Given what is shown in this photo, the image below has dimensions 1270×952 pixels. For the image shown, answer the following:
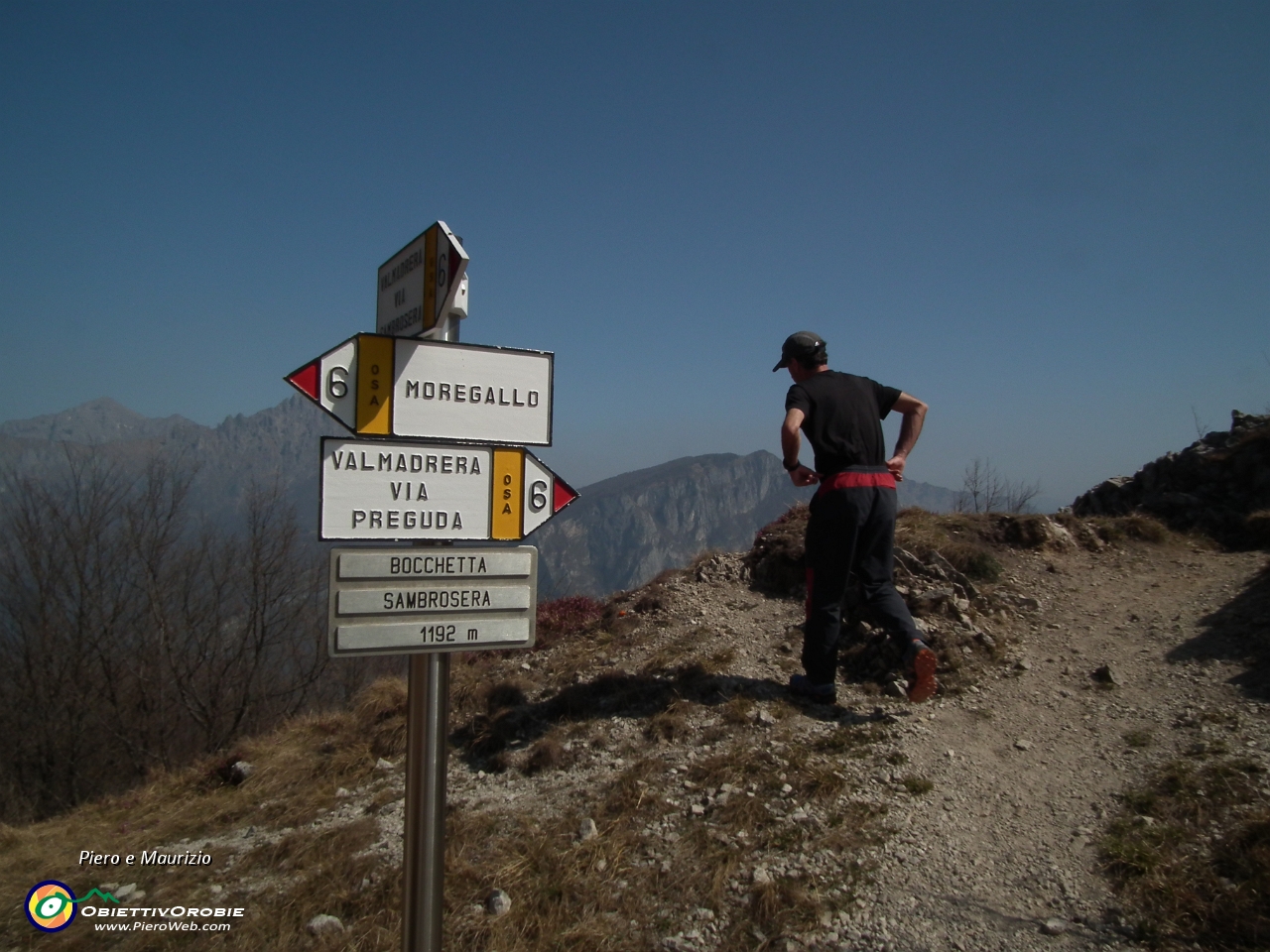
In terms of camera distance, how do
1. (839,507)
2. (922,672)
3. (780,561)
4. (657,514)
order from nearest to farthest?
1. (922,672)
2. (839,507)
3. (780,561)
4. (657,514)

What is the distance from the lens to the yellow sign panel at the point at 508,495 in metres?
2.64

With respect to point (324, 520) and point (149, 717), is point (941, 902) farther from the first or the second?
point (149, 717)

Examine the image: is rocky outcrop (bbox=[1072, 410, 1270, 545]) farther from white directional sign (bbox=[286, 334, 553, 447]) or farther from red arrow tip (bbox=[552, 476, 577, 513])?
white directional sign (bbox=[286, 334, 553, 447])

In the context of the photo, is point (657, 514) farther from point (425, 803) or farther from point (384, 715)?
point (425, 803)

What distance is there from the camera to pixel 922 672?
4418 millimetres

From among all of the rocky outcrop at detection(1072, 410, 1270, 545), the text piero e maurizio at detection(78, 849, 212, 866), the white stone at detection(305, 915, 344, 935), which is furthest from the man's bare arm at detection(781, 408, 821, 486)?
the rocky outcrop at detection(1072, 410, 1270, 545)

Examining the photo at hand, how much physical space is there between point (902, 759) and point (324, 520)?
10.3 ft

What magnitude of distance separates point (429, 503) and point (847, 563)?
9.72ft

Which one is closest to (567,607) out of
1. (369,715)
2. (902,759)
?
(369,715)

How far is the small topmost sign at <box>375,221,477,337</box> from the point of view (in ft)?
8.23

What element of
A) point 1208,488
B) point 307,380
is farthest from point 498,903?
point 1208,488
